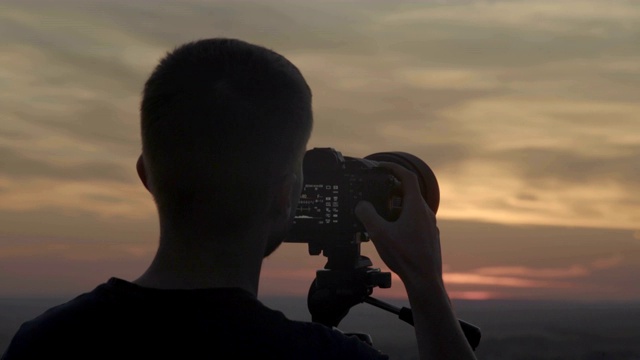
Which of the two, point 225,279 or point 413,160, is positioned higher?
point 413,160

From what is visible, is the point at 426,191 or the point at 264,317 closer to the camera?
the point at 264,317

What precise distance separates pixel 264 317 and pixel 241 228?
0.30 m

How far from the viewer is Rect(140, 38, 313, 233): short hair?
2.27 meters

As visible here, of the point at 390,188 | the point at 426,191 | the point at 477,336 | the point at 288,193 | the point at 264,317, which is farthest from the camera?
the point at 426,191

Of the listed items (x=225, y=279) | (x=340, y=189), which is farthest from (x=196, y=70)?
(x=340, y=189)

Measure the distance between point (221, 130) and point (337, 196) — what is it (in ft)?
6.49

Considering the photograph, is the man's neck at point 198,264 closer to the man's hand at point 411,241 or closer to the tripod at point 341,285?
the man's hand at point 411,241

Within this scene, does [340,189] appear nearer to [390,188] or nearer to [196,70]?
[390,188]

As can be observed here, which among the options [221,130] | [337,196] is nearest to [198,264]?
[221,130]

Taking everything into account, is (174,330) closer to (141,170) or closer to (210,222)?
(210,222)

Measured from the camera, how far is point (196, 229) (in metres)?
2.31

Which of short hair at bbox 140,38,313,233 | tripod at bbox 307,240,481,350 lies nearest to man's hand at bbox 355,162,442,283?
short hair at bbox 140,38,313,233

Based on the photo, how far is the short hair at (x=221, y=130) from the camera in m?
2.27

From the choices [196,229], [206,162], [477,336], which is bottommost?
[477,336]
